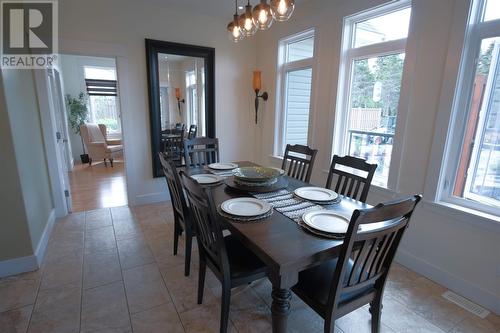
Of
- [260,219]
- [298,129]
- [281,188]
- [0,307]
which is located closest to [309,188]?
[281,188]

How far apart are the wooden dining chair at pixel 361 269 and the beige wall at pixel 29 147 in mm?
2401

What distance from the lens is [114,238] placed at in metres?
2.79

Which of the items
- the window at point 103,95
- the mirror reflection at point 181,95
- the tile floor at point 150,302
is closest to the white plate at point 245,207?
the tile floor at point 150,302

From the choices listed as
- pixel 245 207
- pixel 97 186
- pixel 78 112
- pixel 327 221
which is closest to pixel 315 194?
pixel 327 221

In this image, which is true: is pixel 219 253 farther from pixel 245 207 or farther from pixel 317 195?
pixel 317 195

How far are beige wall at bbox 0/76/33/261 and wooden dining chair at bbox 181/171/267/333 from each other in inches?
62.7

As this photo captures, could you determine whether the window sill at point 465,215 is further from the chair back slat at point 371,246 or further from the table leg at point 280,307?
the table leg at point 280,307

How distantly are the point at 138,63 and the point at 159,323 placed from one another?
10.1 ft

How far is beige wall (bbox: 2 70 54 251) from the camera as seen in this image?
214cm

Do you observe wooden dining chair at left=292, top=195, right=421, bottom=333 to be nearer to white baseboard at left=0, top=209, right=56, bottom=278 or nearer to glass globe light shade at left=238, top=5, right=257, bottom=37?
glass globe light shade at left=238, top=5, right=257, bottom=37

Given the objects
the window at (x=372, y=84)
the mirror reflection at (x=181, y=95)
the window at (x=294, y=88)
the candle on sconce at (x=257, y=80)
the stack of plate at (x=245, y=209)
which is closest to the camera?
the stack of plate at (x=245, y=209)

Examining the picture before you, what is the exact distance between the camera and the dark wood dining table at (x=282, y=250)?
3.83 ft

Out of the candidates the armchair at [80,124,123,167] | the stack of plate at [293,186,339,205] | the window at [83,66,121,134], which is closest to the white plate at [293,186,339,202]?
the stack of plate at [293,186,339,205]

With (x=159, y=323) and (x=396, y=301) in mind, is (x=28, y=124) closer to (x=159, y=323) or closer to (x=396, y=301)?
(x=159, y=323)
